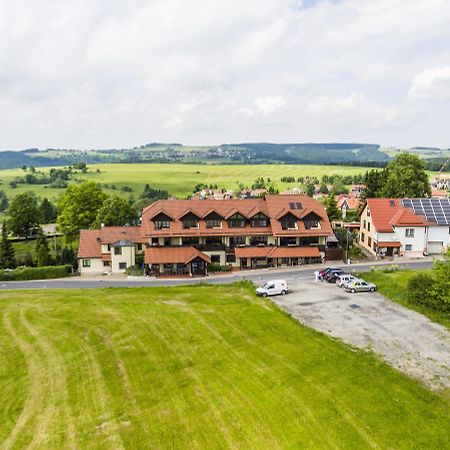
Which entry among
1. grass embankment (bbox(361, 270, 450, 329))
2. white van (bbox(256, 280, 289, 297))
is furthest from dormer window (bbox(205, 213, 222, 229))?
grass embankment (bbox(361, 270, 450, 329))

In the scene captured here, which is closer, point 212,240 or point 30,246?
point 212,240

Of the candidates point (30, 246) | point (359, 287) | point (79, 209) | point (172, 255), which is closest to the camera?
point (359, 287)

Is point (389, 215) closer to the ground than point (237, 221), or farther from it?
closer to the ground

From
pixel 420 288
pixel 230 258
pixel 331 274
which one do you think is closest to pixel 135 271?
pixel 230 258

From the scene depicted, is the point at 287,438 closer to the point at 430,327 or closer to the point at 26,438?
the point at 26,438

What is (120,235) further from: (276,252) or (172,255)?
(276,252)

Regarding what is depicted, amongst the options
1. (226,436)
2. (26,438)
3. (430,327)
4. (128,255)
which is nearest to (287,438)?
(226,436)

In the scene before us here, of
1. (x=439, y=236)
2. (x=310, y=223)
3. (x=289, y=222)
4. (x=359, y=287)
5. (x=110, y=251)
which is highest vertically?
(x=289, y=222)

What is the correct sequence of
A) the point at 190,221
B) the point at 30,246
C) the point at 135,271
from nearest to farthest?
the point at 135,271, the point at 190,221, the point at 30,246

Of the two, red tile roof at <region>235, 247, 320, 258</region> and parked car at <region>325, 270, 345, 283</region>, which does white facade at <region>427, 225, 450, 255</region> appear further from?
parked car at <region>325, 270, 345, 283</region>
